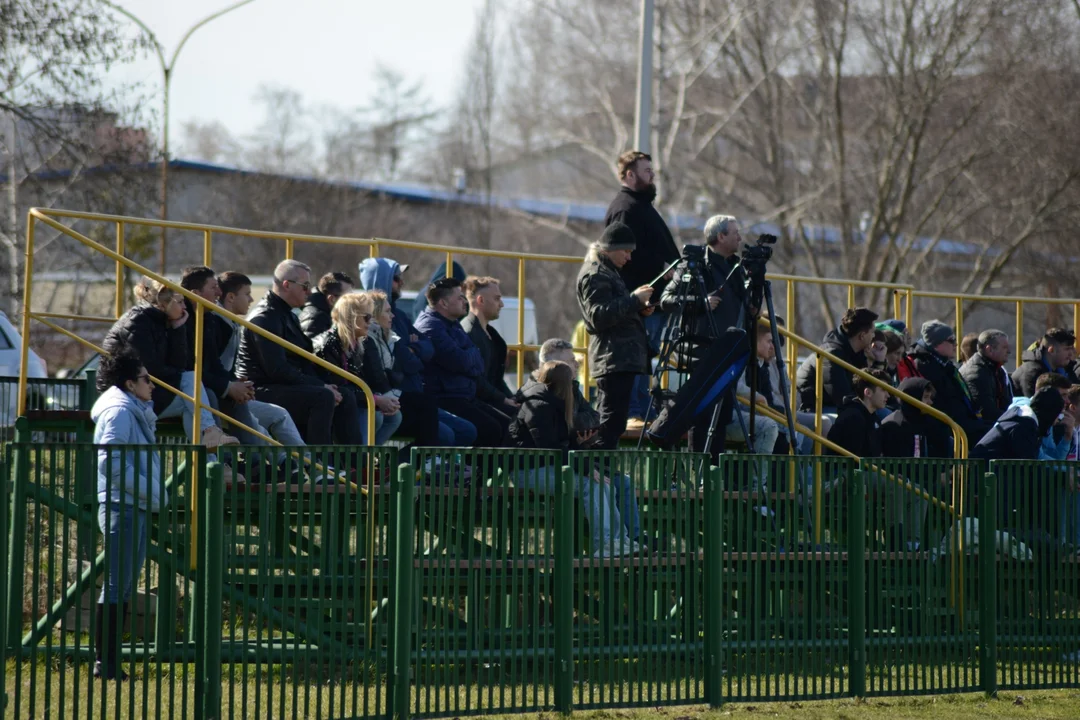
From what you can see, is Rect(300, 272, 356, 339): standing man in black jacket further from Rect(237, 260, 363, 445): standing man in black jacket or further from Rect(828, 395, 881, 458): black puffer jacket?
Rect(828, 395, 881, 458): black puffer jacket

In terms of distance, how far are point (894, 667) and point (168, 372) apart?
4928mm

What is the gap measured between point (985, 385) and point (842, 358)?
153 centimetres

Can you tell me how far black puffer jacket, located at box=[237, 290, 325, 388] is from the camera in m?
9.66

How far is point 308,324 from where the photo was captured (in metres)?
10.6

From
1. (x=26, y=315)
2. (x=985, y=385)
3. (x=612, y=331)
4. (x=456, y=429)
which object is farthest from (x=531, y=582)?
(x=985, y=385)

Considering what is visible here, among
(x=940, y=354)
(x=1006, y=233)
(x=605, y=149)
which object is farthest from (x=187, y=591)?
(x=605, y=149)

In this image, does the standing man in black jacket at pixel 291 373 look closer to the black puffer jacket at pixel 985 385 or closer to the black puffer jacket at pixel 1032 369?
the black puffer jacket at pixel 985 385

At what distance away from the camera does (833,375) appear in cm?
1159

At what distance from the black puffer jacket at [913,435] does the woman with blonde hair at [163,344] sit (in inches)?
201

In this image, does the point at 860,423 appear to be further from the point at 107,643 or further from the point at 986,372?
the point at 107,643

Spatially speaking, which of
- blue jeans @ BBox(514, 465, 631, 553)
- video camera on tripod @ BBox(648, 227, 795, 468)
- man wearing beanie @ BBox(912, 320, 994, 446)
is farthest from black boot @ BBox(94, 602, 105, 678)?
man wearing beanie @ BBox(912, 320, 994, 446)

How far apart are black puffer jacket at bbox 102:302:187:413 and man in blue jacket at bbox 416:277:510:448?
1.94 m

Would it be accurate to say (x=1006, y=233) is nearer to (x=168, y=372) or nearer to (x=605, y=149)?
(x=605, y=149)

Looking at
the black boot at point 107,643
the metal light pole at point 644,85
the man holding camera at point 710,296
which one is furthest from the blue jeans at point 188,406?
the metal light pole at point 644,85
